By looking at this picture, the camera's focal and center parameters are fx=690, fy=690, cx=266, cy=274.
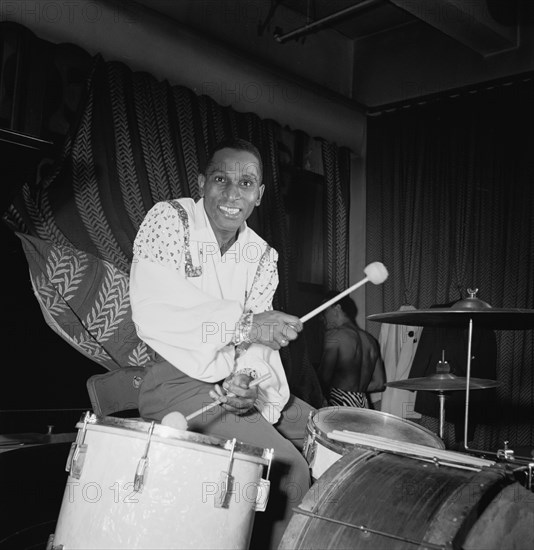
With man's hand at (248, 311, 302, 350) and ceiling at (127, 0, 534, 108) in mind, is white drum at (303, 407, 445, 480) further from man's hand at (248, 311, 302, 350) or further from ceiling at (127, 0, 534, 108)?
ceiling at (127, 0, 534, 108)

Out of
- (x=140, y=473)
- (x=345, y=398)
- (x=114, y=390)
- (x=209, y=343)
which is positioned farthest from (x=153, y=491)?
(x=345, y=398)

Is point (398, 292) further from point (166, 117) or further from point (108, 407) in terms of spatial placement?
point (108, 407)

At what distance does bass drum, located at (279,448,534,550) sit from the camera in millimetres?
1532

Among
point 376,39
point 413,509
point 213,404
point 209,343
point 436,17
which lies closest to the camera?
point 413,509

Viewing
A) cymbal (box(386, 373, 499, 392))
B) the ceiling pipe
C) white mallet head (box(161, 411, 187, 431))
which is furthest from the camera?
the ceiling pipe

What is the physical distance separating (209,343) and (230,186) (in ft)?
2.29

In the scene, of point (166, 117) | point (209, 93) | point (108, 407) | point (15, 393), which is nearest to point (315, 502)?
point (108, 407)

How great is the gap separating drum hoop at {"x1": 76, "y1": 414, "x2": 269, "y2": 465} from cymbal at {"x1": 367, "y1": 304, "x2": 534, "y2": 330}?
3.25ft

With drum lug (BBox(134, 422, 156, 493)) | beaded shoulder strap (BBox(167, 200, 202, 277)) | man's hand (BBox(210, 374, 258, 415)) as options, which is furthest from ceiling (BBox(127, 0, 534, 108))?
drum lug (BBox(134, 422, 156, 493))

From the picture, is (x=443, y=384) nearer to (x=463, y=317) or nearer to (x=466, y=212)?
(x=463, y=317)

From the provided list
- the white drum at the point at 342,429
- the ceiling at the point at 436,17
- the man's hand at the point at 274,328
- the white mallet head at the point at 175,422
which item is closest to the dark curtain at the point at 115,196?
the ceiling at the point at 436,17

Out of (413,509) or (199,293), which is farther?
(199,293)

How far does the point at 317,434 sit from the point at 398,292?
3189 millimetres

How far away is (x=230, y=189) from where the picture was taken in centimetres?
260
